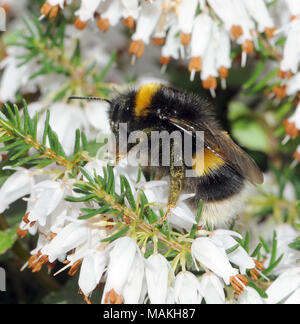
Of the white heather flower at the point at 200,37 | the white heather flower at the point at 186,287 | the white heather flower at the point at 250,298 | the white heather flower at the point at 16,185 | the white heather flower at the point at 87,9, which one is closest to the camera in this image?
the white heather flower at the point at 186,287

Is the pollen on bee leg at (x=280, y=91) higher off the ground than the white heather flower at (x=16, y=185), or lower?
higher

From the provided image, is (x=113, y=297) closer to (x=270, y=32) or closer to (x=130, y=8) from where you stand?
(x=130, y=8)

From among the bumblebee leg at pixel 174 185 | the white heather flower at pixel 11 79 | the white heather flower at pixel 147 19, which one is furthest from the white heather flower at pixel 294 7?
the white heather flower at pixel 11 79

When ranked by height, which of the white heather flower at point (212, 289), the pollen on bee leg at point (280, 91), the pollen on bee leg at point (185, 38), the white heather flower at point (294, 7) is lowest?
the white heather flower at point (212, 289)

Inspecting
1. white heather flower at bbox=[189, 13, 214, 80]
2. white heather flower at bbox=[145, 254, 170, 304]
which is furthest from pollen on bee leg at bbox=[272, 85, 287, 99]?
white heather flower at bbox=[145, 254, 170, 304]

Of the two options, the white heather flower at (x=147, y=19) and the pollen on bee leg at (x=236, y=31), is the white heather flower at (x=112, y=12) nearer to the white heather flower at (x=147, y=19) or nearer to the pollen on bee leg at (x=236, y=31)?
the white heather flower at (x=147, y=19)

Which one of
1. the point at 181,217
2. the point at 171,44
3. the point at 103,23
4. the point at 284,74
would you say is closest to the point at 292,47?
the point at 284,74

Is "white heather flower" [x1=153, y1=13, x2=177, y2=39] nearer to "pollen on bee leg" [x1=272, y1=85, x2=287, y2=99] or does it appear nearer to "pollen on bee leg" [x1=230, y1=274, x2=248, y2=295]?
"pollen on bee leg" [x1=272, y1=85, x2=287, y2=99]
